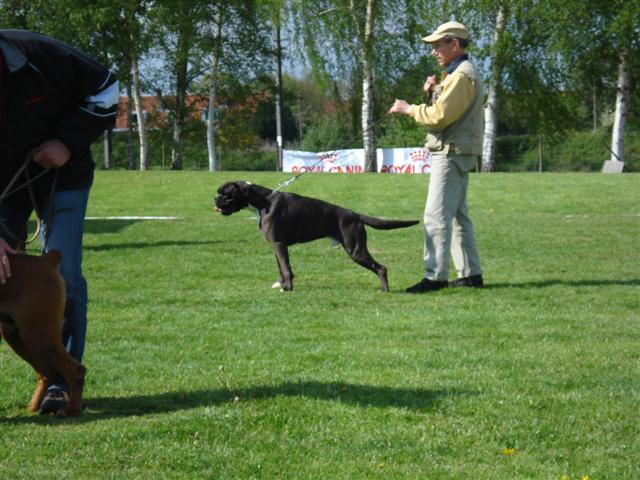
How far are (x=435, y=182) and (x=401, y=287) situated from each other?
103cm

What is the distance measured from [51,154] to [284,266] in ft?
14.7

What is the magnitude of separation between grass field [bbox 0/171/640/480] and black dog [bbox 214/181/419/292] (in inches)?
12.0

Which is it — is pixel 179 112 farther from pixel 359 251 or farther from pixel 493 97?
pixel 359 251

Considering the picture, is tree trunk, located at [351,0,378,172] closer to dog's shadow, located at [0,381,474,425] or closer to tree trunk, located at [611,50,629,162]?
tree trunk, located at [611,50,629,162]

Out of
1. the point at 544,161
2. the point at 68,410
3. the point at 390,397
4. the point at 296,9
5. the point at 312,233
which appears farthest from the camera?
the point at 544,161

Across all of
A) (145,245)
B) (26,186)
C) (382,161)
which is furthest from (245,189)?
(382,161)

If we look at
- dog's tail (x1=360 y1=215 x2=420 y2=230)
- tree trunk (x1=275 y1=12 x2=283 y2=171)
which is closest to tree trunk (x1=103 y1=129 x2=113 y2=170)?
tree trunk (x1=275 y1=12 x2=283 y2=171)

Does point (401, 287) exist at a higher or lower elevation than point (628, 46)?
lower

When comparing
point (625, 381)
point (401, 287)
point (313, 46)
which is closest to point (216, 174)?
point (313, 46)

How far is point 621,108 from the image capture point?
4041 cm

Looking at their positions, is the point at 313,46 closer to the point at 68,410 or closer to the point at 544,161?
the point at 544,161

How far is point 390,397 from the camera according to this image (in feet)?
16.7

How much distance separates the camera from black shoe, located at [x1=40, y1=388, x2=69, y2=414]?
4.76 m

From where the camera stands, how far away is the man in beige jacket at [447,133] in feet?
28.1
